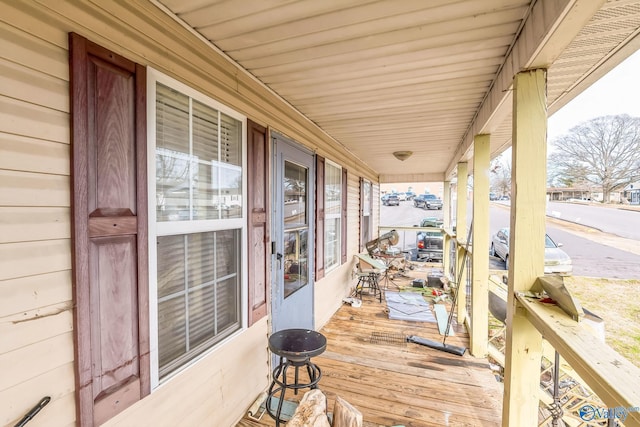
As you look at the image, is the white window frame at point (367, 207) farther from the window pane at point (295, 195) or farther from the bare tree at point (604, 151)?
the bare tree at point (604, 151)

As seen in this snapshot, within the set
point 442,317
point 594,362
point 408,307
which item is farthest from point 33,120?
point 408,307

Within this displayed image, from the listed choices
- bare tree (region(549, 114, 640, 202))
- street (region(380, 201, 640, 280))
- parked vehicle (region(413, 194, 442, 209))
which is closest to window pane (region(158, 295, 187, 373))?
street (region(380, 201, 640, 280))

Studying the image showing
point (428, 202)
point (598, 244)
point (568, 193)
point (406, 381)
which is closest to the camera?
point (406, 381)

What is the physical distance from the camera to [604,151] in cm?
848

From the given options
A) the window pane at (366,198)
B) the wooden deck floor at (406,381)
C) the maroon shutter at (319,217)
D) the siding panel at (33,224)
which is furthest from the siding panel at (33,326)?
the window pane at (366,198)

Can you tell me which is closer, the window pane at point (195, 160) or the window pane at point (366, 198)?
the window pane at point (195, 160)

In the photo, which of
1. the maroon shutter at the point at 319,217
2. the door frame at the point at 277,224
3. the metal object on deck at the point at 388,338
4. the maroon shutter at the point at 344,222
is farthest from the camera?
the maroon shutter at the point at 344,222

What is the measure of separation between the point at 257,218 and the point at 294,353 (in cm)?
104

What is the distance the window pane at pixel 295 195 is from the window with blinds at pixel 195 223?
80 centimetres

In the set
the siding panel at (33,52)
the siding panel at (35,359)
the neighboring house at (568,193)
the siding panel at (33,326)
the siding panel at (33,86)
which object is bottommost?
the siding panel at (35,359)

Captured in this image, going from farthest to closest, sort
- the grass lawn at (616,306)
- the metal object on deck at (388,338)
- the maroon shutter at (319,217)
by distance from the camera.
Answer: the grass lawn at (616,306) → the maroon shutter at (319,217) → the metal object on deck at (388,338)

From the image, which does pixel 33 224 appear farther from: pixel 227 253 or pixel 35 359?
pixel 227 253

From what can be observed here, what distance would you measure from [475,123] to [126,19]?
120 inches

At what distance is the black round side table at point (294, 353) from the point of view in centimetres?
183
